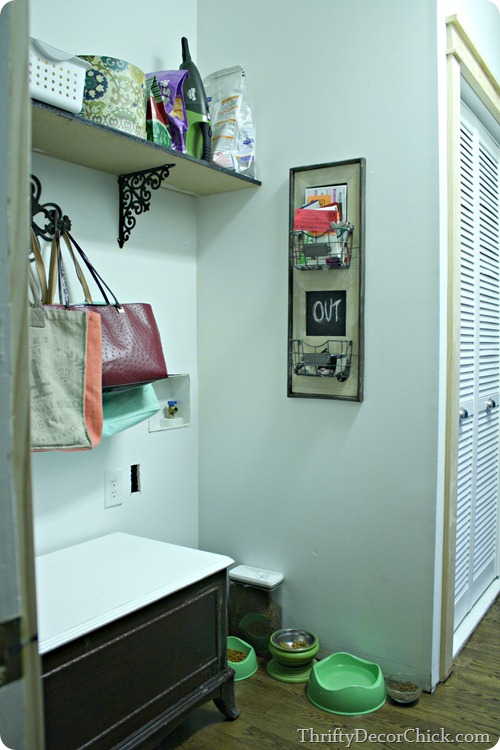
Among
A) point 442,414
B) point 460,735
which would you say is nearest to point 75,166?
point 442,414

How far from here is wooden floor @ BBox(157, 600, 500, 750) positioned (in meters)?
1.77

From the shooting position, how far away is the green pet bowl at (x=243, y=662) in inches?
82.4

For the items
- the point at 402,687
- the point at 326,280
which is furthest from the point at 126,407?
the point at 402,687

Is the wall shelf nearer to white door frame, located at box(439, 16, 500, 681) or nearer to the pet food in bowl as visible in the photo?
white door frame, located at box(439, 16, 500, 681)

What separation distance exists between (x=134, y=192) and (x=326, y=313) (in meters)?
0.78

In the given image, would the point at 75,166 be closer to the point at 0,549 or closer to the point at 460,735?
the point at 0,549

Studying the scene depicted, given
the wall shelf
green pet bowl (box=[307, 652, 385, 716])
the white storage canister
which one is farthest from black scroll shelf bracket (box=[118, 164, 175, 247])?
green pet bowl (box=[307, 652, 385, 716])

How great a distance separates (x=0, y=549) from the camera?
0.51 metres

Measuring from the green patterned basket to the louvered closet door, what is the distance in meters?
1.29

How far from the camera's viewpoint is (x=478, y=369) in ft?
8.49

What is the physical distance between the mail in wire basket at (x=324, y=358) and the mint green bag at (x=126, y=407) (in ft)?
1.86

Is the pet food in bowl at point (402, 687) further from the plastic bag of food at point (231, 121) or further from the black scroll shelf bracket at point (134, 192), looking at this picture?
the plastic bag of food at point (231, 121)

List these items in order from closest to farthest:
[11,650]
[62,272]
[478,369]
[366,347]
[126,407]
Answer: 1. [11,650]
2. [62,272]
3. [126,407]
4. [366,347]
5. [478,369]

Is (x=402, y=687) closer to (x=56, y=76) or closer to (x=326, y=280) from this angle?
(x=326, y=280)
